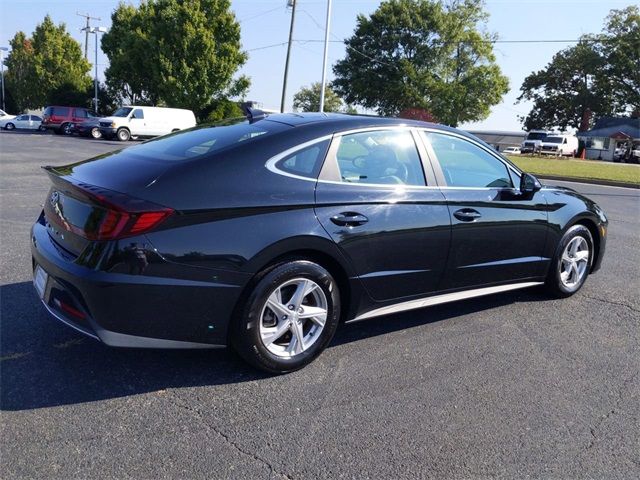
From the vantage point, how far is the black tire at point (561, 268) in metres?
4.91

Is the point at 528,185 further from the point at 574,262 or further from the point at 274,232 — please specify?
the point at 274,232

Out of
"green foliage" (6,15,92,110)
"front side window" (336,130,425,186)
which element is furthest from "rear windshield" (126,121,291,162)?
"green foliage" (6,15,92,110)

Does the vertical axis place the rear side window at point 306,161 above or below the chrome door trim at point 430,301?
above

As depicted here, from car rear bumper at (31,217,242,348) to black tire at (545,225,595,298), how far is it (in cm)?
308

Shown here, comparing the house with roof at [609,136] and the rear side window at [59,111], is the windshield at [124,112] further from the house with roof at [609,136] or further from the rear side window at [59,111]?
the house with roof at [609,136]

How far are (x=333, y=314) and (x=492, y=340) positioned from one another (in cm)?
135

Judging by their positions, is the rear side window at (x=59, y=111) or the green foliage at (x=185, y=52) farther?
the green foliage at (x=185, y=52)

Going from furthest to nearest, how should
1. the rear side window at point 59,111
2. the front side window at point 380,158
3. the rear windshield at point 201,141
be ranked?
the rear side window at point 59,111
the front side window at point 380,158
the rear windshield at point 201,141

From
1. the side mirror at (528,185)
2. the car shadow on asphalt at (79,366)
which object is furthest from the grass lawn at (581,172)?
the car shadow on asphalt at (79,366)

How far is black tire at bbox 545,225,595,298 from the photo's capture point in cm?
491

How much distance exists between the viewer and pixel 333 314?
349 centimetres

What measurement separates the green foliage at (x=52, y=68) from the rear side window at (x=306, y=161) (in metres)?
46.9

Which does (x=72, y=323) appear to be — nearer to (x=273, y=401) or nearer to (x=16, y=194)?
(x=273, y=401)

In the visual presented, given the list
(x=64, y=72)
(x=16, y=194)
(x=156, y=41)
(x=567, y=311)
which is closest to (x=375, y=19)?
(x=156, y=41)
